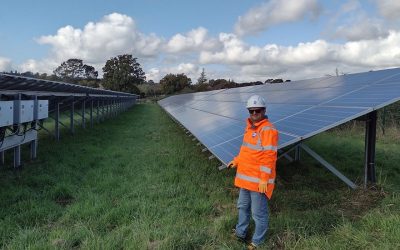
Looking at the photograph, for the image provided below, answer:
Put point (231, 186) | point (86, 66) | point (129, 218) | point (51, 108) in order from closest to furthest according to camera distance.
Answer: point (129, 218)
point (231, 186)
point (51, 108)
point (86, 66)

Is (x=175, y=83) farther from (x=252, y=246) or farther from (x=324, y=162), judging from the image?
(x=252, y=246)

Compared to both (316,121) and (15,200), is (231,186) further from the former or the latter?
(15,200)

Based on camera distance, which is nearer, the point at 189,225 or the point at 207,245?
the point at 207,245

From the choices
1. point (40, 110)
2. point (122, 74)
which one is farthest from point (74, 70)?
point (40, 110)

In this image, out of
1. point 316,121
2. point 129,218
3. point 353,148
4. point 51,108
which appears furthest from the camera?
point 51,108

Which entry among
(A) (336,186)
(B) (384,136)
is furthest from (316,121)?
(B) (384,136)

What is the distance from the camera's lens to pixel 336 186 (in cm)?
646

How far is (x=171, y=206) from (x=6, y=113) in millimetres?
3671

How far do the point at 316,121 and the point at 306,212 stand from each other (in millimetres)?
1215

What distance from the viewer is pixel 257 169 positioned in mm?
4043

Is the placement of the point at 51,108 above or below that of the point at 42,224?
above

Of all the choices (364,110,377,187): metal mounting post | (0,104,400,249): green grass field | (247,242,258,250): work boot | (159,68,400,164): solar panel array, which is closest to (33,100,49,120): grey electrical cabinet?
(0,104,400,249): green grass field

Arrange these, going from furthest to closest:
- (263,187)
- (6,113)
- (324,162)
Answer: (6,113) < (324,162) < (263,187)

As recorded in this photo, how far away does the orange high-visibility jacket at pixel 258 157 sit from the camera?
3.94 metres
